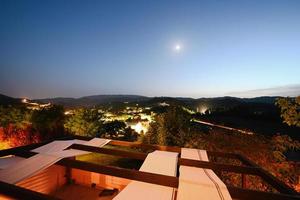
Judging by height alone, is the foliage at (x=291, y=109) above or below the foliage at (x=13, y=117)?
above

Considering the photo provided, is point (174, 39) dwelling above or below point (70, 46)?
below

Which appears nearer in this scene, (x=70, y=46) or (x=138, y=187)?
(x=138, y=187)

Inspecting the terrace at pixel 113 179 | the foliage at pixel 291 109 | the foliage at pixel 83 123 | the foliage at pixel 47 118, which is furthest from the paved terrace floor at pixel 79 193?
Answer: the foliage at pixel 47 118

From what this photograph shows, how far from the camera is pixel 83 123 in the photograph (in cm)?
1347

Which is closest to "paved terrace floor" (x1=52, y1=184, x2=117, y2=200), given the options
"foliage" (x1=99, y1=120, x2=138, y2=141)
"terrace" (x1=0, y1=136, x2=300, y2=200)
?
"terrace" (x1=0, y1=136, x2=300, y2=200)

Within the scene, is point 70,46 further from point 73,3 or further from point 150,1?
point 150,1

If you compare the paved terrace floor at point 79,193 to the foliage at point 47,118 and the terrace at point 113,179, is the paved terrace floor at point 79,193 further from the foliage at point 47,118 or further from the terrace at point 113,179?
the foliage at point 47,118

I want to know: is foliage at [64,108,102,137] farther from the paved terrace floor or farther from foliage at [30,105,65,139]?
the paved terrace floor

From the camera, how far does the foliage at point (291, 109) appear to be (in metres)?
5.94

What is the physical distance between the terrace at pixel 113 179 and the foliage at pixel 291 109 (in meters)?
2.14

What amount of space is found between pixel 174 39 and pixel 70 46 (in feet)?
81.2

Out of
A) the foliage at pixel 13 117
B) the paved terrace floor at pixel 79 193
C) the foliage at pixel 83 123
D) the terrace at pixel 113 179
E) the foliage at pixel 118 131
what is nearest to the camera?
the terrace at pixel 113 179

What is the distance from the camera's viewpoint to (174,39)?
13109mm

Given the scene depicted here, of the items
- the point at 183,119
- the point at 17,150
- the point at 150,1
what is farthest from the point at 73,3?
the point at 17,150
